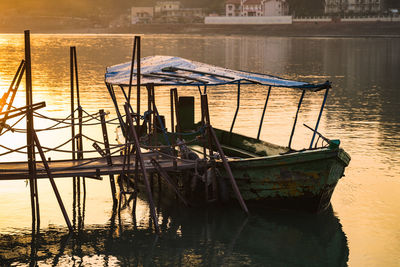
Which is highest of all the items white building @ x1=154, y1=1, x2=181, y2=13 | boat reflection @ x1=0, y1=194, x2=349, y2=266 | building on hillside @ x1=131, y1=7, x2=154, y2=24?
white building @ x1=154, y1=1, x2=181, y2=13

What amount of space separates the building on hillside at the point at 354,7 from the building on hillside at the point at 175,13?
41.3 metres

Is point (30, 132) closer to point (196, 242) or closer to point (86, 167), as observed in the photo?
point (86, 167)

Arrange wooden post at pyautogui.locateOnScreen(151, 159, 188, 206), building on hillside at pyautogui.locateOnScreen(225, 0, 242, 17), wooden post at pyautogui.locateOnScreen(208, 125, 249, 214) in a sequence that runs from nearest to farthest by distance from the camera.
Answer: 1. wooden post at pyautogui.locateOnScreen(208, 125, 249, 214)
2. wooden post at pyautogui.locateOnScreen(151, 159, 188, 206)
3. building on hillside at pyautogui.locateOnScreen(225, 0, 242, 17)

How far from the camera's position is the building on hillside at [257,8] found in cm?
14600

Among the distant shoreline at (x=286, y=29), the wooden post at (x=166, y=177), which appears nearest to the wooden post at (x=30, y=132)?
the wooden post at (x=166, y=177)

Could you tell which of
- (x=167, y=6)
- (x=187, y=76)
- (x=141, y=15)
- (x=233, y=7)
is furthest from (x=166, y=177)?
(x=167, y=6)

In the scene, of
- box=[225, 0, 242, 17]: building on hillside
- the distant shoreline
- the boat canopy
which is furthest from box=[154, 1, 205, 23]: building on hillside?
the boat canopy

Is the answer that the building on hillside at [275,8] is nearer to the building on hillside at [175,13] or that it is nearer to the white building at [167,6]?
the building on hillside at [175,13]

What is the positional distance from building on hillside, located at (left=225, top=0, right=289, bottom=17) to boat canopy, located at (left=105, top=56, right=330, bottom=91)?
132 m

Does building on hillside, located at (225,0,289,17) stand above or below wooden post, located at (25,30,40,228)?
above

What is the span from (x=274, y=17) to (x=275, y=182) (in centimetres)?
12981

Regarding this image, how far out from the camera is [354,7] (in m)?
135

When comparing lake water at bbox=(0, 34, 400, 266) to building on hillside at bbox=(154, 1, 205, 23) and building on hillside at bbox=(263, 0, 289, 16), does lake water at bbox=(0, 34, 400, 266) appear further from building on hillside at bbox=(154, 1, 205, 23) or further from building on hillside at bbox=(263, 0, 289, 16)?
building on hillside at bbox=(154, 1, 205, 23)

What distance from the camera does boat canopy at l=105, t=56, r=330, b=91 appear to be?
14.8 m
